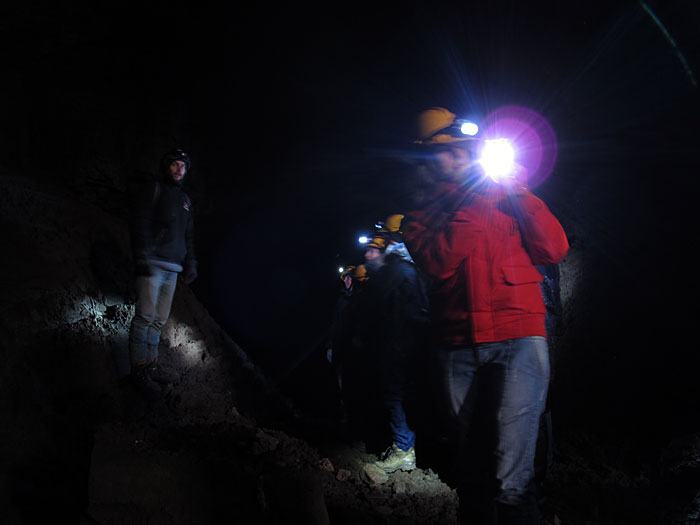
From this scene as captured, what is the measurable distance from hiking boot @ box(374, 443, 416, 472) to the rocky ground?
154mm

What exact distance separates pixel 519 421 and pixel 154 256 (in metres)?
3.30

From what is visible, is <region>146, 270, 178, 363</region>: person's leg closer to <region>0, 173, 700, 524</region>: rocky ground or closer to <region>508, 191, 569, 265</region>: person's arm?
<region>0, 173, 700, 524</region>: rocky ground

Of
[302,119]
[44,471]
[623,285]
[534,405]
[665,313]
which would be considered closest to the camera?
[534,405]

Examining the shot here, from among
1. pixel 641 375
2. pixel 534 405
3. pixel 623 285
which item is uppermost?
pixel 623 285

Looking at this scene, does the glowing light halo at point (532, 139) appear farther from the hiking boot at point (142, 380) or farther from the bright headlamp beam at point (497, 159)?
the hiking boot at point (142, 380)

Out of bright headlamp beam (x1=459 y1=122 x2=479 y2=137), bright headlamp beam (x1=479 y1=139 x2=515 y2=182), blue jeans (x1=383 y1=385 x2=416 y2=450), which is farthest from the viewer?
blue jeans (x1=383 y1=385 x2=416 y2=450)

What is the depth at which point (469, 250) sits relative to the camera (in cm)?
193

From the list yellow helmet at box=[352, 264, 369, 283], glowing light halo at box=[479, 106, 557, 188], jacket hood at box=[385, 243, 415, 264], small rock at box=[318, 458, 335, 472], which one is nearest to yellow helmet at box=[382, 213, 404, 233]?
jacket hood at box=[385, 243, 415, 264]

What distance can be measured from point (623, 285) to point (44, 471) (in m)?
4.73

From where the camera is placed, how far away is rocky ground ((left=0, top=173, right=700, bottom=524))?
6.90 ft

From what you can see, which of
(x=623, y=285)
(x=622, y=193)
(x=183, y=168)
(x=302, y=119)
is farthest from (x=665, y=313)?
(x=302, y=119)

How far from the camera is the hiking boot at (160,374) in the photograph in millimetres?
3757

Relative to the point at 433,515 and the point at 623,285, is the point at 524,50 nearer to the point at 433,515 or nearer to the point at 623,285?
the point at 623,285

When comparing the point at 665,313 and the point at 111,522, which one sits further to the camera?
the point at 665,313
